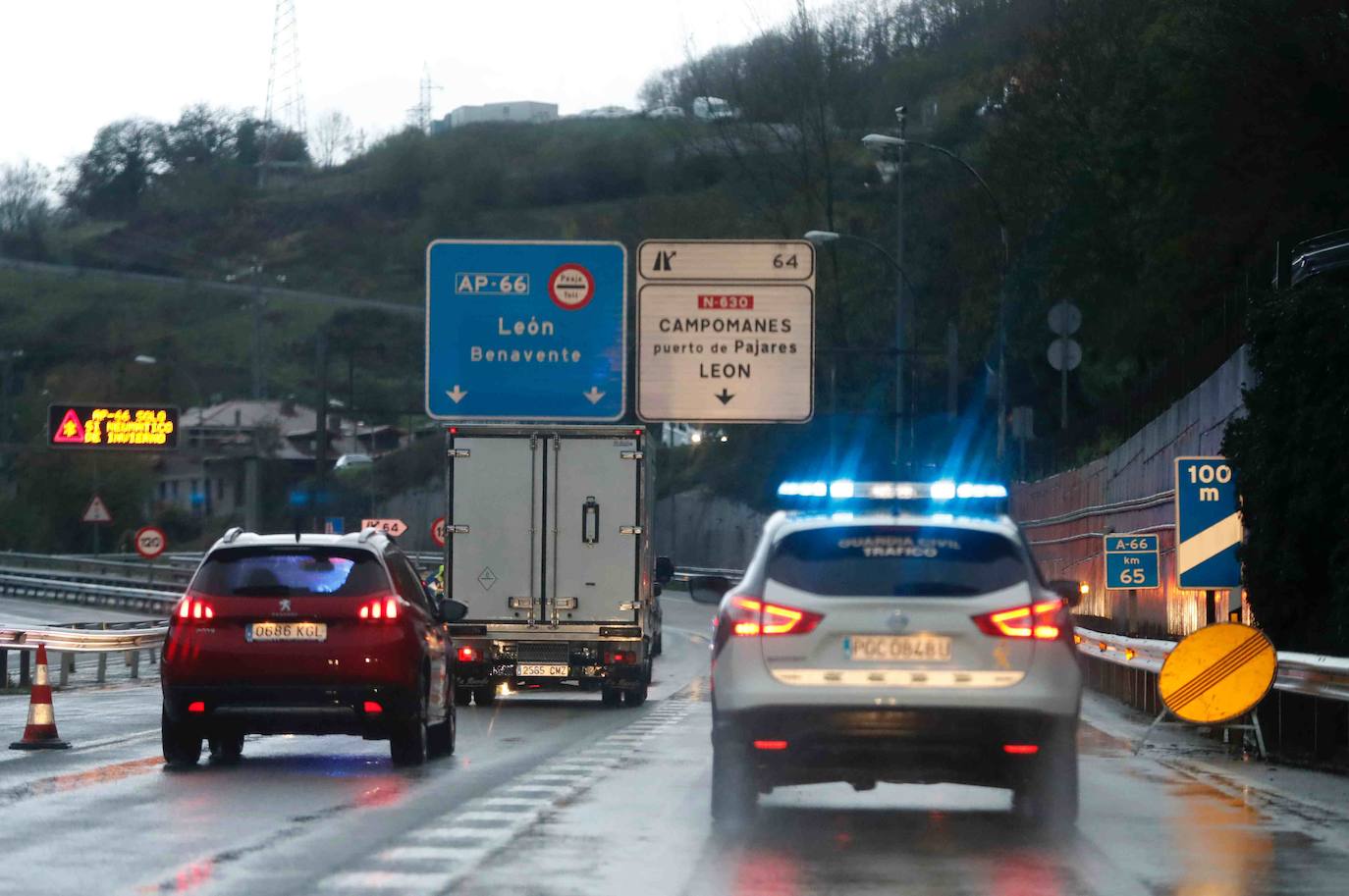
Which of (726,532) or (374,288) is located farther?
(374,288)

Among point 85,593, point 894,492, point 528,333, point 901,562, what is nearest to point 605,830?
point 901,562

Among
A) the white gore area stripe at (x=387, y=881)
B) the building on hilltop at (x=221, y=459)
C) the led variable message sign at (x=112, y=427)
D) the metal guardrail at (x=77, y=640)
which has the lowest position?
the white gore area stripe at (x=387, y=881)

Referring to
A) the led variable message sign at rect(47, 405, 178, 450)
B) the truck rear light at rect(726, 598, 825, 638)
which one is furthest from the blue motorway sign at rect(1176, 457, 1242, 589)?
the led variable message sign at rect(47, 405, 178, 450)

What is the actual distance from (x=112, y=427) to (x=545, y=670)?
106ft

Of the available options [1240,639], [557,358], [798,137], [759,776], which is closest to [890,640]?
[759,776]

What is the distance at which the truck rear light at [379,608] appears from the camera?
16750 mm

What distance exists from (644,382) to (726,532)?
56021mm

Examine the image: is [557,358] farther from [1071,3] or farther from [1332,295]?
[1071,3]

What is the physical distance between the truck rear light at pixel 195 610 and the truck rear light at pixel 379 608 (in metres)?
0.99

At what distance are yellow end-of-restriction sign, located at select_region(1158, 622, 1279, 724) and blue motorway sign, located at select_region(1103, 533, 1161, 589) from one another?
11.8 meters

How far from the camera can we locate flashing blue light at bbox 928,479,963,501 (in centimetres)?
1277

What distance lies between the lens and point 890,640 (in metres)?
12.1

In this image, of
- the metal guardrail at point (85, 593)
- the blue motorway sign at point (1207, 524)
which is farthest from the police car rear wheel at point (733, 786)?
the metal guardrail at point (85, 593)

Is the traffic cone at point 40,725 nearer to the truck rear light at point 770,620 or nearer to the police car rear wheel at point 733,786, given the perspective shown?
A: the police car rear wheel at point 733,786
